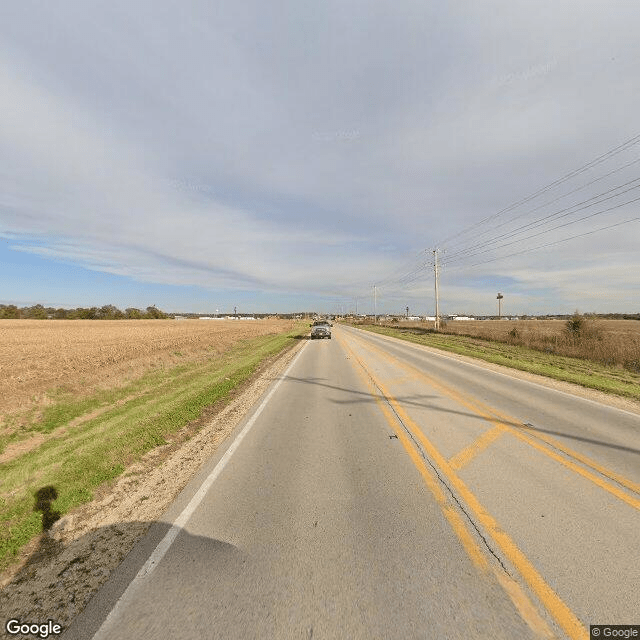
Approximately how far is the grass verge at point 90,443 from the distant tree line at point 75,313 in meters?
164

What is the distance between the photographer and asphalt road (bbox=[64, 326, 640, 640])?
278cm

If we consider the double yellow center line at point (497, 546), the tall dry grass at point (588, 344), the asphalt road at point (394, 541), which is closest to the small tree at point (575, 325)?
the tall dry grass at point (588, 344)

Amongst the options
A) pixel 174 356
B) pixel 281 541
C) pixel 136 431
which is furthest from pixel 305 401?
pixel 174 356

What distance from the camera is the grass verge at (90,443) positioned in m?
4.65

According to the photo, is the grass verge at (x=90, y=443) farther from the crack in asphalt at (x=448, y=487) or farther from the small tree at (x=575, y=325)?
the small tree at (x=575, y=325)

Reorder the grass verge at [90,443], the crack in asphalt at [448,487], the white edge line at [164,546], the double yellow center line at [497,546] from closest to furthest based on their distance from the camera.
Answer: the double yellow center line at [497,546] < the white edge line at [164,546] < the crack in asphalt at [448,487] < the grass verge at [90,443]

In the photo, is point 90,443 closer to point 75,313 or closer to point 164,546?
point 164,546

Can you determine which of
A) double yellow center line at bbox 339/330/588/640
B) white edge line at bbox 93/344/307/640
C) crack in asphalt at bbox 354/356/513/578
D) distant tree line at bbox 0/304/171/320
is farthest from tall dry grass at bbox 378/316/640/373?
distant tree line at bbox 0/304/171/320

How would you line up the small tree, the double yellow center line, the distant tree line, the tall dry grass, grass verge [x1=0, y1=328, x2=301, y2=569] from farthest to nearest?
the distant tree line, the small tree, the tall dry grass, grass verge [x1=0, y1=328, x2=301, y2=569], the double yellow center line

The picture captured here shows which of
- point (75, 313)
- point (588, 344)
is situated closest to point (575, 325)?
point (588, 344)

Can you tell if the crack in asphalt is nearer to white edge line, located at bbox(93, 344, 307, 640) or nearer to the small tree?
white edge line, located at bbox(93, 344, 307, 640)

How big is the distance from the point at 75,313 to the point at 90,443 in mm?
179890

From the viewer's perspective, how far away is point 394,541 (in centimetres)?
371

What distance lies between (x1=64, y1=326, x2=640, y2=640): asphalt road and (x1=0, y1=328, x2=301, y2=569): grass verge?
164 cm
